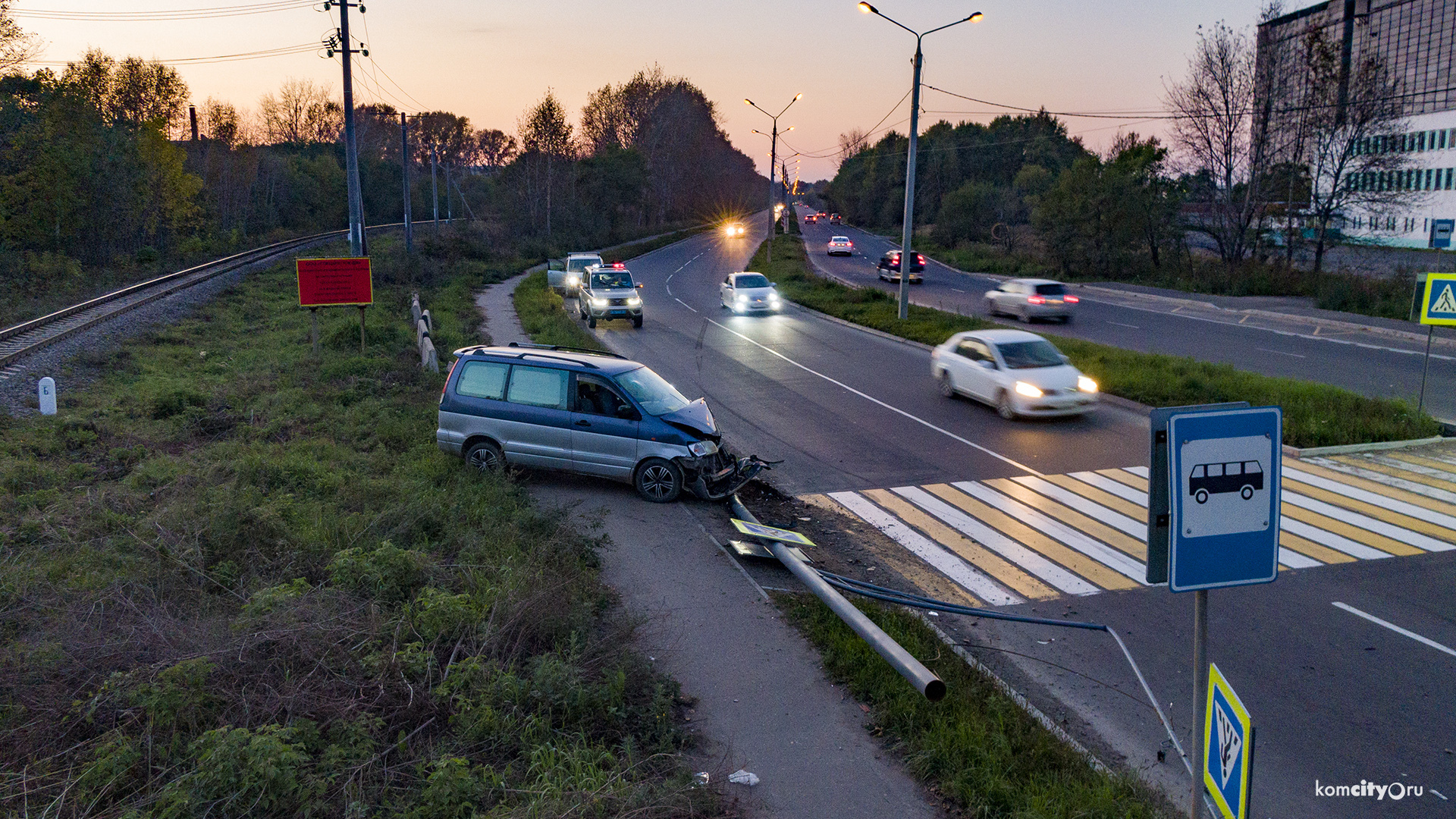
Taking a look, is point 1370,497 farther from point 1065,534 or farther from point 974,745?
point 974,745

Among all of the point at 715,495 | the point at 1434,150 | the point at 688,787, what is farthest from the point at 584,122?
the point at 688,787

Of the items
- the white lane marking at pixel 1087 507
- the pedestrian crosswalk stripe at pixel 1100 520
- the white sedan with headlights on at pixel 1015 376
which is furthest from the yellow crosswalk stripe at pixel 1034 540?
the white sedan with headlights on at pixel 1015 376

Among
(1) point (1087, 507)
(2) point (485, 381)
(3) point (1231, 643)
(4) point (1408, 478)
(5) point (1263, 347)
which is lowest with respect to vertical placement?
(3) point (1231, 643)

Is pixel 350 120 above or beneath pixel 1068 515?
above

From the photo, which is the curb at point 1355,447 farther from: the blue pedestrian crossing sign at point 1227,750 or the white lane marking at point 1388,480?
the blue pedestrian crossing sign at point 1227,750

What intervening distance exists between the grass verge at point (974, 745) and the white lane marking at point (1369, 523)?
6.79 m

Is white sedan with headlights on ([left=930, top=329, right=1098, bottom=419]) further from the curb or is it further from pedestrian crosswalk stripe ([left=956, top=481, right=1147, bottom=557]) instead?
pedestrian crosswalk stripe ([left=956, top=481, right=1147, bottom=557])

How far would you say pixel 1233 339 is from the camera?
28.0 meters

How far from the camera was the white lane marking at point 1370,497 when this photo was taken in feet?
36.3

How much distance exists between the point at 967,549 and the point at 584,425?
16.5 feet

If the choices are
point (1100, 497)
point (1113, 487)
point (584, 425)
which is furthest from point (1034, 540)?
point (584, 425)

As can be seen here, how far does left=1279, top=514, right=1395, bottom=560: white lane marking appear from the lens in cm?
986

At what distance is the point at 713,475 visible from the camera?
456 inches

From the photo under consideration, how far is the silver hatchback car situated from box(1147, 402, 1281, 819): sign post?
98.9 feet
